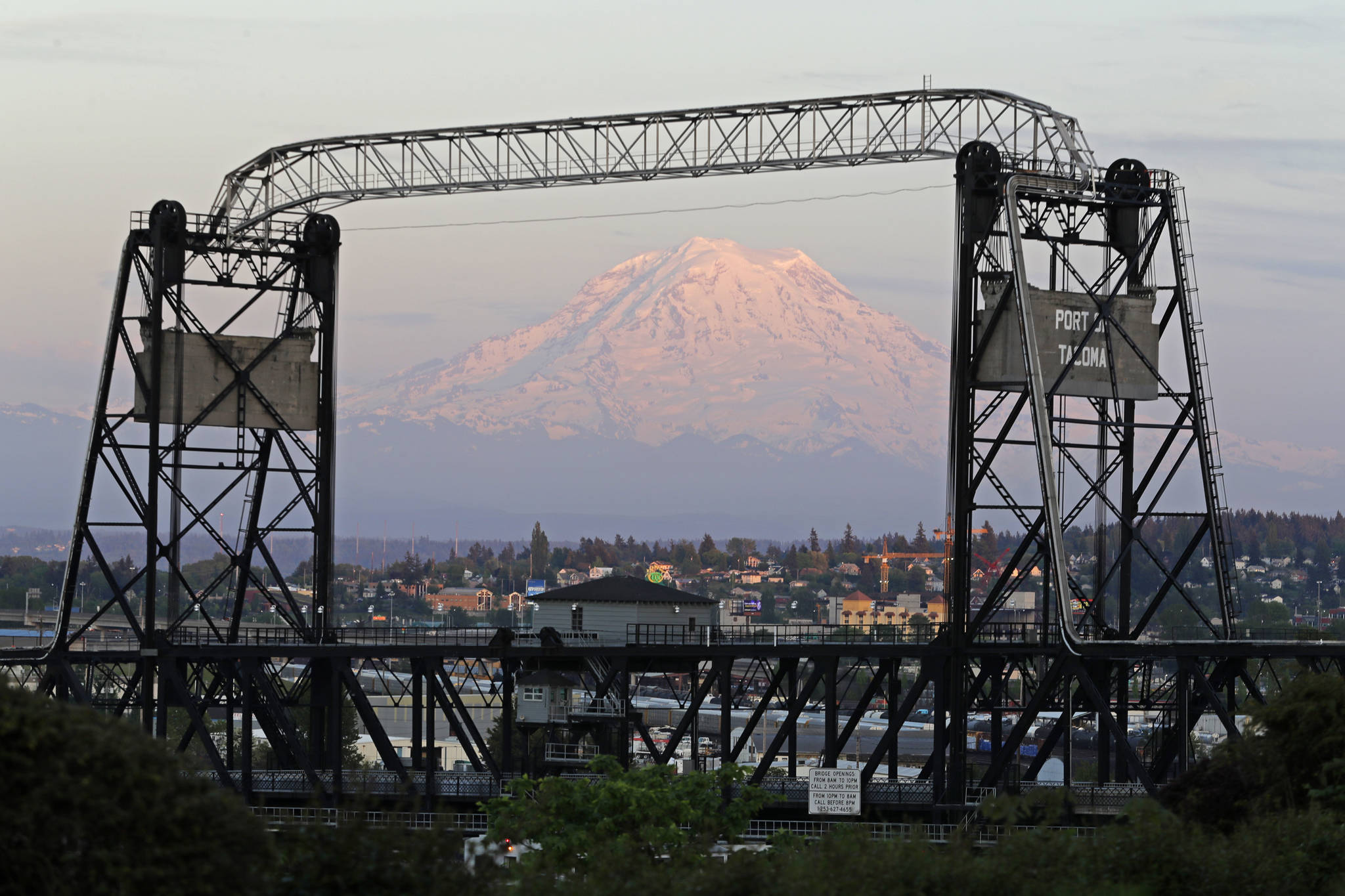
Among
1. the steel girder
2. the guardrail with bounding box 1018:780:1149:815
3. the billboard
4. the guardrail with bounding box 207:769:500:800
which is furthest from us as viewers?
the guardrail with bounding box 207:769:500:800

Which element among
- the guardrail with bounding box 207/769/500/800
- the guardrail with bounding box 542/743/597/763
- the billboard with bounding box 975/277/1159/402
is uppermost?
the billboard with bounding box 975/277/1159/402

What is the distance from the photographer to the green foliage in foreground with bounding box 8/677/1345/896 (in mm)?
26531

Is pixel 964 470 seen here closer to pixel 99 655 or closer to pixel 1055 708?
pixel 1055 708

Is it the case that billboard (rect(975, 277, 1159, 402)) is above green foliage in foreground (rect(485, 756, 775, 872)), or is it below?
above

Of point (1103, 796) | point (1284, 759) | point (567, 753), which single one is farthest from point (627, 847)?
point (1103, 796)

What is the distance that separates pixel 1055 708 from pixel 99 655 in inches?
1361

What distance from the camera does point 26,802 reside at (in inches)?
1031

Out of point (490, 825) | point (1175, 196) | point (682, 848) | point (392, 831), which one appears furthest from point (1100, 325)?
point (392, 831)

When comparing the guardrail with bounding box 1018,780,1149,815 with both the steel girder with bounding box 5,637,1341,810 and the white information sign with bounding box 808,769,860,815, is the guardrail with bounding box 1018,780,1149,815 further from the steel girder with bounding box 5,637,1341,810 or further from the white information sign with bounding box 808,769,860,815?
the white information sign with bounding box 808,769,860,815

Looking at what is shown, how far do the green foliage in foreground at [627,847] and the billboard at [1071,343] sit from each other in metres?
17.2

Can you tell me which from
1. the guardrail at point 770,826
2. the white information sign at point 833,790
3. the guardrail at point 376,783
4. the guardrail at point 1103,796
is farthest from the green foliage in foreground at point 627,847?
the guardrail at point 376,783

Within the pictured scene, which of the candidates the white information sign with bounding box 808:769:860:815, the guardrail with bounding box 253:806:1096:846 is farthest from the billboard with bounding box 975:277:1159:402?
the guardrail with bounding box 253:806:1096:846

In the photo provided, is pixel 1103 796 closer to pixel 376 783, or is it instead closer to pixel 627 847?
pixel 627 847

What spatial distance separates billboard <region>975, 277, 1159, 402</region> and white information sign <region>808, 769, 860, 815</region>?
14377 millimetres
